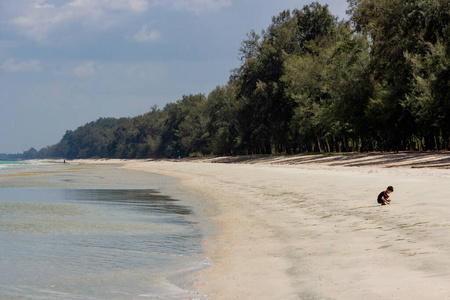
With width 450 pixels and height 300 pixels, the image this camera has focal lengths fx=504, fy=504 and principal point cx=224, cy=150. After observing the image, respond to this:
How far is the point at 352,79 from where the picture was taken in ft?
169

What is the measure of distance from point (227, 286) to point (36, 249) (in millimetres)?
5704

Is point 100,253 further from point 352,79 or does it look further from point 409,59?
point 352,79

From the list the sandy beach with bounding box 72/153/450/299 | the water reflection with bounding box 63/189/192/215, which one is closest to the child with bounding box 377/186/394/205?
the sandy beach with bounding box 72/153/450/299

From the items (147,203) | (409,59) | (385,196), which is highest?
(409,59)

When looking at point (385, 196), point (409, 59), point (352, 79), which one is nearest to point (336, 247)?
point (385, 196)

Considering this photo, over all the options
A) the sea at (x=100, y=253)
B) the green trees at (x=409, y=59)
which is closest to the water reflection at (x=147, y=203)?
the sea at (x=100, y=253)

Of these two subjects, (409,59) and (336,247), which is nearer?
(336,247)

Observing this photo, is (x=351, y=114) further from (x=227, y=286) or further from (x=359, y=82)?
(x=227, y=286)

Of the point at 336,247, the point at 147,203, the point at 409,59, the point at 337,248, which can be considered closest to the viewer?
the point at 337,248

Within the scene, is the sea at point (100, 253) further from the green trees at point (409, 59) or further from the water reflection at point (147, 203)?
the green trees at point (409, 59)

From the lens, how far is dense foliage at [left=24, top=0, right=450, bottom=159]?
3928 cm

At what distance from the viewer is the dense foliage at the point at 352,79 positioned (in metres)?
39.3

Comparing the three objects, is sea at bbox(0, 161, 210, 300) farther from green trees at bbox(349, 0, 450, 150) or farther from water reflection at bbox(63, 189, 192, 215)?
green trees at bbox(349, 0, 450, 150)

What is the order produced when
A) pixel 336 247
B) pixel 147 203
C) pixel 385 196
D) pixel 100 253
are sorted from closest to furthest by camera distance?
pixel 336 247
pixel 100 253
pixel 385 196
pixel 147 203
